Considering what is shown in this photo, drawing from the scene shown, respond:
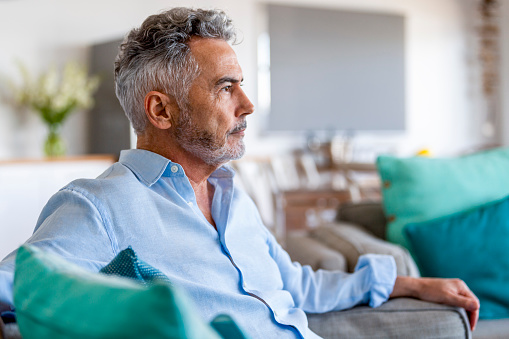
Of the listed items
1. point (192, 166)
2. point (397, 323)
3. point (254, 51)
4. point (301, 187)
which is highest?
point (254, 51)

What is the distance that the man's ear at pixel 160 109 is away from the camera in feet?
4.16

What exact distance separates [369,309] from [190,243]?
1.67ft

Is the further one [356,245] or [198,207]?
[356,245]

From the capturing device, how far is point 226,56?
4.20 ft

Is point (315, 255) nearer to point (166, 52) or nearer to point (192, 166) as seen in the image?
point (192, 166)

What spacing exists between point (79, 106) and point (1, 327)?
3.64 metres

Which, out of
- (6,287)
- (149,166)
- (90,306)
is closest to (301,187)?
(149,166)

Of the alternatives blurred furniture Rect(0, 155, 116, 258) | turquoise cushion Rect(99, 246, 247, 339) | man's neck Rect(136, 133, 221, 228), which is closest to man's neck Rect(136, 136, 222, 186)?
man's neck Rect(136, 133, 221, 228)

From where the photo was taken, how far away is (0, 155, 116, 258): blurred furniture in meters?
3.54

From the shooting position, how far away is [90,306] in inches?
19.4

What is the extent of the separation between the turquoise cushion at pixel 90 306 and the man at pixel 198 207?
13.7 inches

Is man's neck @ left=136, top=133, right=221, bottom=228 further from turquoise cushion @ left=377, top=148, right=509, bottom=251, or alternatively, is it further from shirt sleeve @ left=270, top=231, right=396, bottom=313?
turquoise cushion @ left=377, top=148, right=509, bottom=251

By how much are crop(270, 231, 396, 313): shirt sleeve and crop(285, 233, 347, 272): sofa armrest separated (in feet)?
0.83

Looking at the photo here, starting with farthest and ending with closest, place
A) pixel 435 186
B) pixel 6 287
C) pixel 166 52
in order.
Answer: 1. pixel 435 186
2. pixel 166 52
3. pixel 6 287
